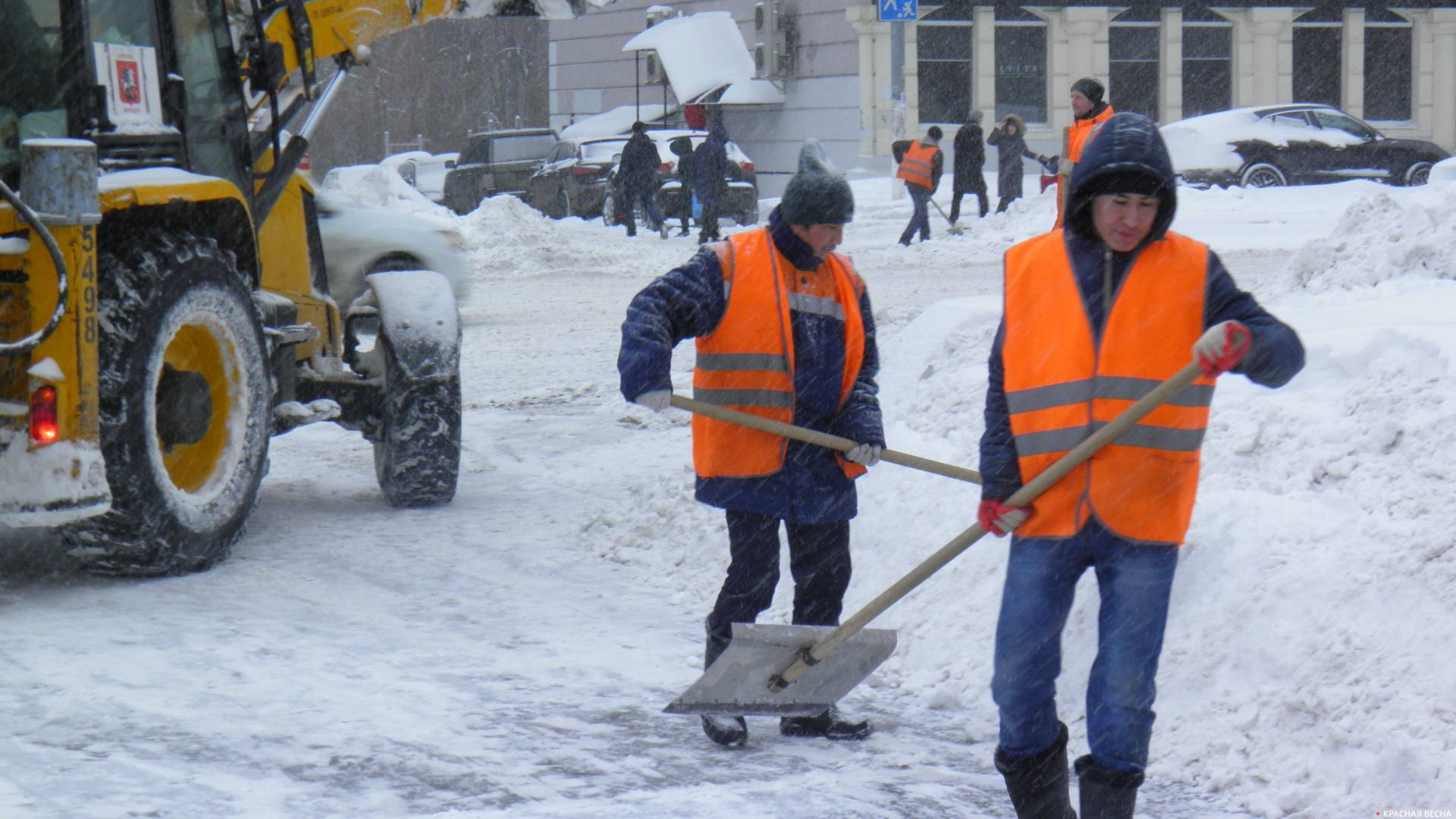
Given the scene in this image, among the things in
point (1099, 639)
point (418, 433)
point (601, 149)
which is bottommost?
point (418, 433)

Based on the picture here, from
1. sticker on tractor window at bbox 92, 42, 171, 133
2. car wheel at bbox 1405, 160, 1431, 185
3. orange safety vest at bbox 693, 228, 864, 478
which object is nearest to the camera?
orange safety vest at bbox 693, 228, 864, 478

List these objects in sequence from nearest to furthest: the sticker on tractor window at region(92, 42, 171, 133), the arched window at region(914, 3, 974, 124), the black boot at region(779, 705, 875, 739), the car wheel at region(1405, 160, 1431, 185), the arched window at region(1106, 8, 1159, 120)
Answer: the black boot at region(779, 705, 875, 739) → the sticker on tractor window at region(92, 42, 171, 133) → the car wheel at region(1405, 160, 1431, 185) → the arched window at region(914, 3, 974, 124) → the arched window at region(1106, 8, 1159, 120)

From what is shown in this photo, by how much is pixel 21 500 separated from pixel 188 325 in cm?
109

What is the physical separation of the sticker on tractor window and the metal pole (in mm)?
19607

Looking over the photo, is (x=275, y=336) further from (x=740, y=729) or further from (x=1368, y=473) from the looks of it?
(x=1368, y=473)

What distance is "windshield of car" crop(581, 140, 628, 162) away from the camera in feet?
88.2

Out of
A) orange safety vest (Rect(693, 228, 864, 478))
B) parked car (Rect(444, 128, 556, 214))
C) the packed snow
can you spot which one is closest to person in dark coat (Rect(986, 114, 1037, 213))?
parked car (Rect(444, 128, 556, 214))

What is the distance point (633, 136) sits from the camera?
2394cm

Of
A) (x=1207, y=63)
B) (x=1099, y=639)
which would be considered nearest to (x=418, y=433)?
(x=1099, y=639)

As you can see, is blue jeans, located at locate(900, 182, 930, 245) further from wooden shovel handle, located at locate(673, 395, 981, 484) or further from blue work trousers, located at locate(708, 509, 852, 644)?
wooden shovel handle, located at locate(673, 395, 981, 484)

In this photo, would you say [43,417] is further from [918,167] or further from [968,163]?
[968,163]

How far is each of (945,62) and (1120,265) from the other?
1134 inches

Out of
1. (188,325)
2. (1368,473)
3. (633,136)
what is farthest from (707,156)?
→ (1368,473)

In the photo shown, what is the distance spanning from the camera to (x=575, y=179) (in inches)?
1052
